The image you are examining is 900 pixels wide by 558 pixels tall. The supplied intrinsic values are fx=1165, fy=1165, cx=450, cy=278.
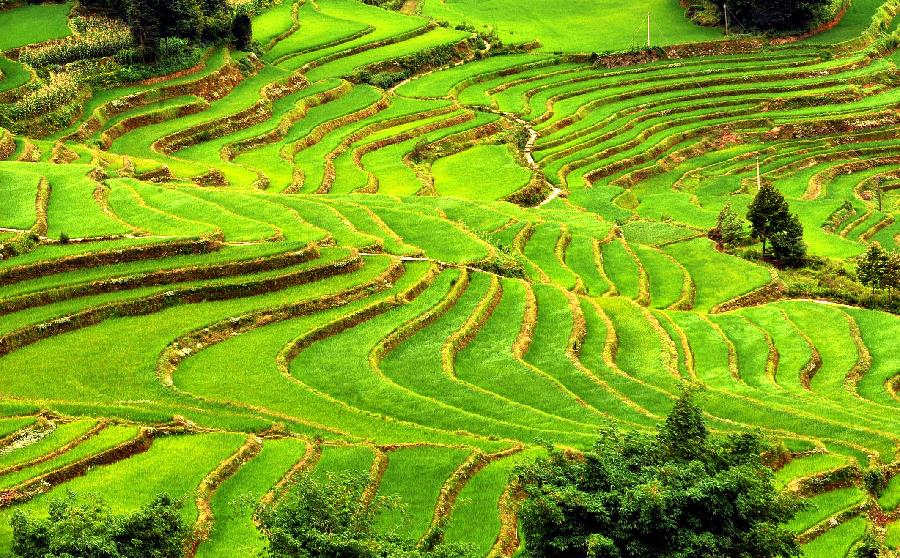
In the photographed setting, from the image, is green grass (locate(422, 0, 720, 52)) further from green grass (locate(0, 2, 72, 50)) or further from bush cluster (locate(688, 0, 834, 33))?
green grass (locate(0, 2, 72, 50))

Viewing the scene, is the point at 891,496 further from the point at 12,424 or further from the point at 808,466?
the point at 12,424

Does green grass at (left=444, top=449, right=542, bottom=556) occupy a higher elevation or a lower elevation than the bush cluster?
lower

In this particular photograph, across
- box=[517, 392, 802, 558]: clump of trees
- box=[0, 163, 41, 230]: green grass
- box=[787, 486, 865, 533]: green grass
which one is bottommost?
box=[787, 486, 865, 533]: green grass

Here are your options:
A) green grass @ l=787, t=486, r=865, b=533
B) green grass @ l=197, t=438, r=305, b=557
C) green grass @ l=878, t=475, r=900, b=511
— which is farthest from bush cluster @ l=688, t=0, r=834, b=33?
green grass @ l=197, t=438, r=305, b=557

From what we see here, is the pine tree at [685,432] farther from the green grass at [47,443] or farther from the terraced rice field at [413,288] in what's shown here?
the green grass at [47,443]

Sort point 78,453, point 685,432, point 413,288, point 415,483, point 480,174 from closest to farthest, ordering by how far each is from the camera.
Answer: point 685,432 → point 78,453 → point 415,483 → point 413,288 → point 480,174

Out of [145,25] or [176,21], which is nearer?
[145,25]

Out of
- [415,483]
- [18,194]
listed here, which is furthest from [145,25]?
[415,483]
